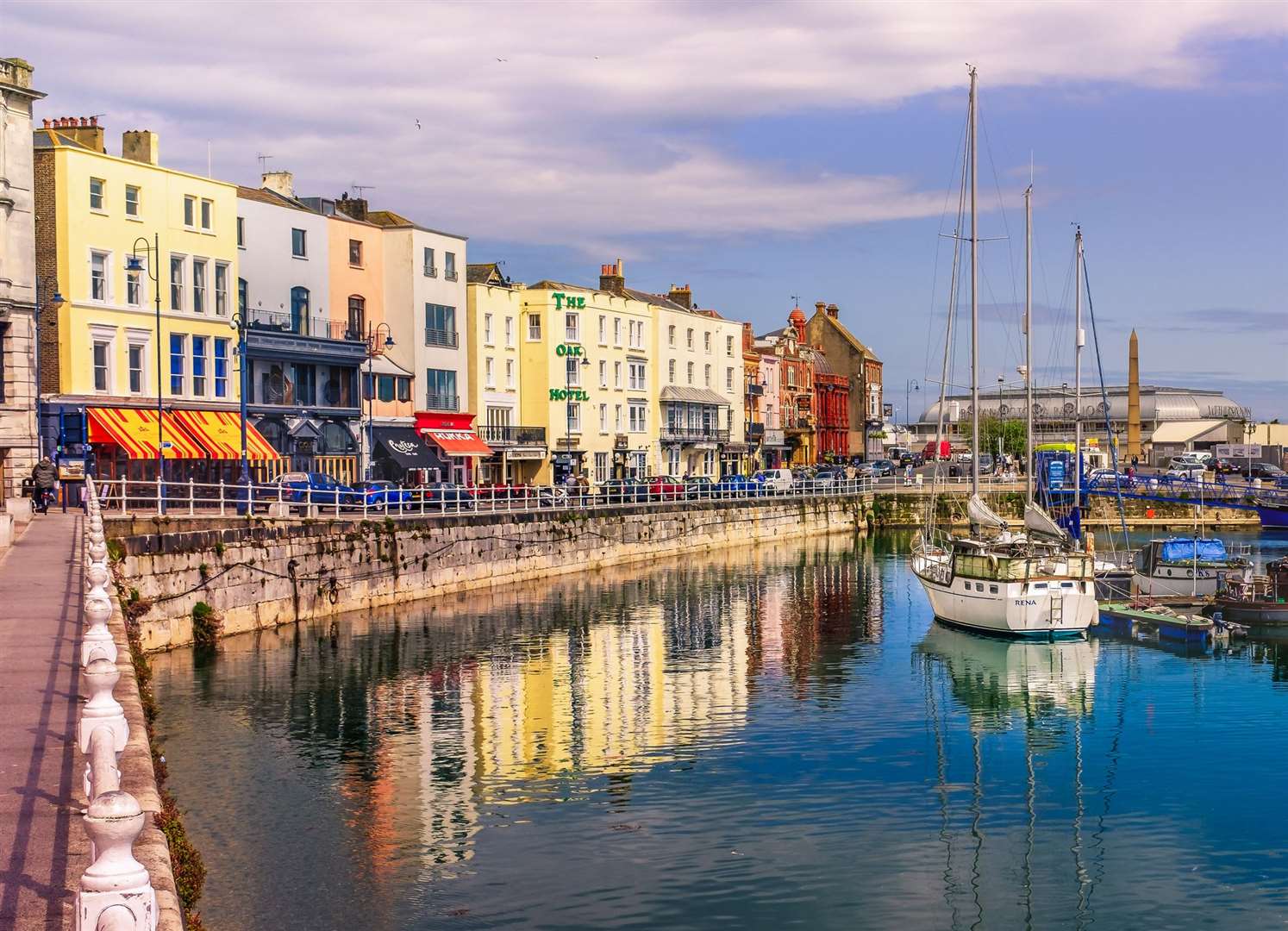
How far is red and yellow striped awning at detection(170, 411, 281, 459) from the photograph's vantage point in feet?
189

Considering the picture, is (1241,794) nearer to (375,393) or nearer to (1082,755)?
(1082,755)

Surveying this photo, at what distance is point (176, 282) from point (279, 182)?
17834 mm

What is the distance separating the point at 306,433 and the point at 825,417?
82.6m

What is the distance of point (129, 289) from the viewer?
186 feet

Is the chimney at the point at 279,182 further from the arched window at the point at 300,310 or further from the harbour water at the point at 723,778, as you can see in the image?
the harbour water at the point at 723,778

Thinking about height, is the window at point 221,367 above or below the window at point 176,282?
below

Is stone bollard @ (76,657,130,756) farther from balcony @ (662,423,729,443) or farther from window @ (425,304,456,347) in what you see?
balcony @ (662,423,729,443)

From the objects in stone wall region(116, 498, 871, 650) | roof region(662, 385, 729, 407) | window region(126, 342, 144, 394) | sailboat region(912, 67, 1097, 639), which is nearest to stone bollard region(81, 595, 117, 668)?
stone wall region(116, 498, 871, 650)

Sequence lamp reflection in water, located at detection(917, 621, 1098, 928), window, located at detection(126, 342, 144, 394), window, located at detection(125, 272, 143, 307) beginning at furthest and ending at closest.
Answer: window, located at detection(126, 342, 144, 394), window, located at detection(125, 272, 143, 307), lamp reflection in water, located at detection(917, 621, 1098, 928)

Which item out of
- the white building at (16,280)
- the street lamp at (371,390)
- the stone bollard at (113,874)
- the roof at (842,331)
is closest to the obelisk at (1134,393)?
the roof at (842,331)

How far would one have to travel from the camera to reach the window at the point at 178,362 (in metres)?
58.3

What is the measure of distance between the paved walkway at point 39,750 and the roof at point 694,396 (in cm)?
7275

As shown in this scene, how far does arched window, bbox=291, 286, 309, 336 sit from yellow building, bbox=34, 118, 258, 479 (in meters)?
5.90

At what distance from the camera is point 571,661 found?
131 feet
